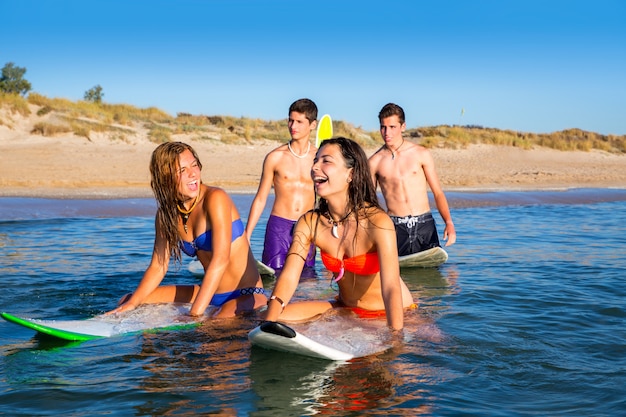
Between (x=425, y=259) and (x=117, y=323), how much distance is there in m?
3.73

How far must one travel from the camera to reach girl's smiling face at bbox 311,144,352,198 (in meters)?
4.16

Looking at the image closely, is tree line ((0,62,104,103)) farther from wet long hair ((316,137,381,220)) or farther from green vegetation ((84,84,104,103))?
wet long hair ((316,137,381,220))

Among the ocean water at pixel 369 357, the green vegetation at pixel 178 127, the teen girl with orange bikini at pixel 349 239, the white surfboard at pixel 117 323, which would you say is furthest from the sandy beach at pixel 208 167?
the teen girl with orange bikini at pixel 349 239

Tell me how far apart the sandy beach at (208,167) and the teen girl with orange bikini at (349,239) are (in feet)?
31.6

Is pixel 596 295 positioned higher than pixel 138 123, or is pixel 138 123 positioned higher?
pixel 138 123

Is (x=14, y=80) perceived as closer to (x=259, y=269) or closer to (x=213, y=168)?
(x=213, y=168)

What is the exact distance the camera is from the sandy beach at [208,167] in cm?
1438

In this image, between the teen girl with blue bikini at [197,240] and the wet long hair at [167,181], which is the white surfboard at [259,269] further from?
the wet long hair at [167,181]

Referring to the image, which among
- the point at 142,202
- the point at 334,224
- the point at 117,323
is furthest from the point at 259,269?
the point at 142,202

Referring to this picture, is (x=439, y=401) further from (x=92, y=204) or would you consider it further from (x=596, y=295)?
(x=92, y=204)

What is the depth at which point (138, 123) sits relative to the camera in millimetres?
22438

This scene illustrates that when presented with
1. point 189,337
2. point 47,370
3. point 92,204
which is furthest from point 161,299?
point 92,204

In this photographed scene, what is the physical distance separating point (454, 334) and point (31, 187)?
11.0 m

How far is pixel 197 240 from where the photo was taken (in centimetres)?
500
